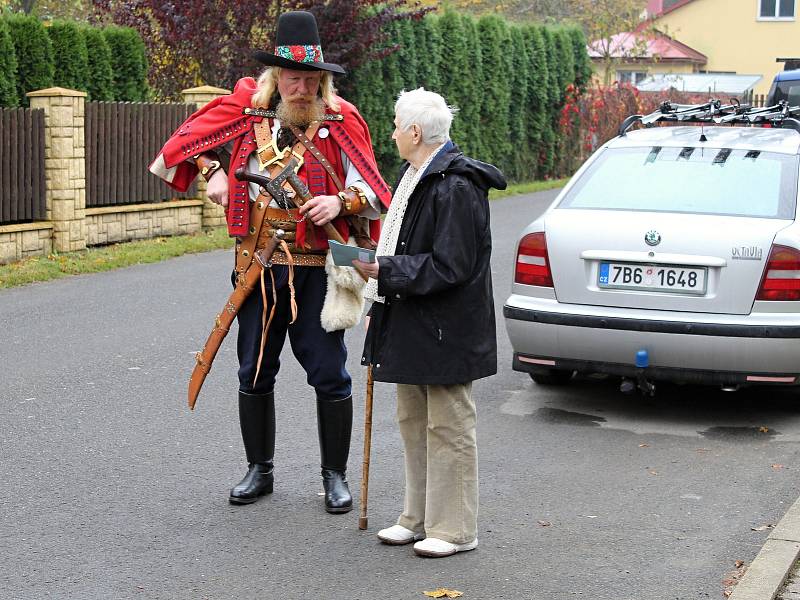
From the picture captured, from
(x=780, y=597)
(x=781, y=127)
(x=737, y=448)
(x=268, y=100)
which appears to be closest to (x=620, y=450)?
(x=737, y=448)

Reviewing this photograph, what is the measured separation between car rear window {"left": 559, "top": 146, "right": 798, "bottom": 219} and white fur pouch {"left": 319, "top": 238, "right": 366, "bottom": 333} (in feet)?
8.64

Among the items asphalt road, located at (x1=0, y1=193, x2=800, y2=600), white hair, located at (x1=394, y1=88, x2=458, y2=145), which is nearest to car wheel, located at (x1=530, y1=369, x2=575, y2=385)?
asphalt road, located at (x1=0, y1=193, x2=800, y2=600)

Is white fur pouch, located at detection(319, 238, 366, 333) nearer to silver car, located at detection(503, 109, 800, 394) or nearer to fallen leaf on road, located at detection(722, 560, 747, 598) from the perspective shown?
fallen leaf on road, located at detection(722, 560, 747, 598)

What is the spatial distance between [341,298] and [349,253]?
581 mm

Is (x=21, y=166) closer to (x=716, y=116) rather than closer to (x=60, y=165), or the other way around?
(x=60, y=165)

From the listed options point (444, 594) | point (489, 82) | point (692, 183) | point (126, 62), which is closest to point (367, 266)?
point (444, 594)

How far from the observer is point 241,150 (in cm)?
552

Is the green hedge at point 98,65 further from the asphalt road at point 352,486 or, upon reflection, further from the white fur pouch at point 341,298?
the white fur pouch at point 341,298

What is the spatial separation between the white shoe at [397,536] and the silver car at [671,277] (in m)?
2.38

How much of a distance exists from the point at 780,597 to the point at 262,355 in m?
2.27

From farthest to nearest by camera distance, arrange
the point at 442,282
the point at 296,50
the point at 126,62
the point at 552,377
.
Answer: the point at 126,62
the point at 552,377
the point at 296,50
the point at 442,282

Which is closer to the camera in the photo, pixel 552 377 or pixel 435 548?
pixel 435 548

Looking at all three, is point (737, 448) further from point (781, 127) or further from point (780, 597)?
point (781, 127)

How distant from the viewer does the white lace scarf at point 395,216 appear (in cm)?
506
